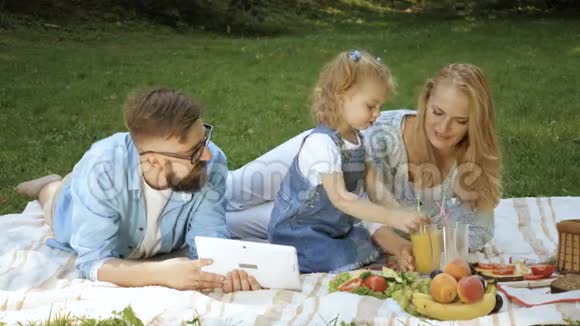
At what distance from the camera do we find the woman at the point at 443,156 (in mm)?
4366

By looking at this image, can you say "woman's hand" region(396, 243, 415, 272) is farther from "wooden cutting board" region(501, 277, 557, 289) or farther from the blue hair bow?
the blue hair bow

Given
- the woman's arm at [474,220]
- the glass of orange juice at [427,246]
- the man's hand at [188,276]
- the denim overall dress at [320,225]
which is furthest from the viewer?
the woman's arm at [474,220]

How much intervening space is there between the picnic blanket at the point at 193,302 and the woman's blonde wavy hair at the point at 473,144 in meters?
0.33

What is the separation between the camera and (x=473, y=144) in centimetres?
443

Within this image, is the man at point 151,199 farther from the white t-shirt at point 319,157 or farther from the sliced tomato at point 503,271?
the sliced tomato at point 503,271

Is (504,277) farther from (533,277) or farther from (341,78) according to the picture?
(341,78)

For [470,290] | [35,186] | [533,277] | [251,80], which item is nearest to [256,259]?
[470,290]

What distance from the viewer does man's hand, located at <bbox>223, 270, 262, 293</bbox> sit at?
12.7 ft

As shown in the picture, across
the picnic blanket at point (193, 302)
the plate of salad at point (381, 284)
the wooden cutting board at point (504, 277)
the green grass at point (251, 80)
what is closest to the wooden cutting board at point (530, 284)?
the wooden cutting board at point (504, 277)

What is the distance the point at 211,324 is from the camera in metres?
3.38

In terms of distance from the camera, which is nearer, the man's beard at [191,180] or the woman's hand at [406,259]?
the man's beard at [191,180]

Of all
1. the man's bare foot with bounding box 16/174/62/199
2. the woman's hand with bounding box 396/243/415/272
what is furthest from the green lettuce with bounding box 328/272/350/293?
the man's bare foot with bounding box 16/174/62/199

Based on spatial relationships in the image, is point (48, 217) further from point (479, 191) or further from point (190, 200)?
point (479, 191)

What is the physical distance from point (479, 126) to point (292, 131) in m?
3.90
